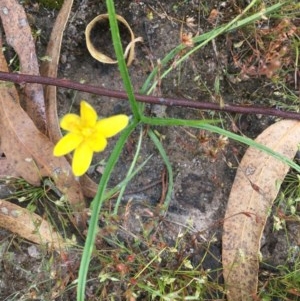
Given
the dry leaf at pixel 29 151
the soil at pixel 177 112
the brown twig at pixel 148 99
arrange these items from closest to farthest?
the brown twig at pixel 148 99
the dry leaf at pixel 29 151
the soil at pixel 177 112

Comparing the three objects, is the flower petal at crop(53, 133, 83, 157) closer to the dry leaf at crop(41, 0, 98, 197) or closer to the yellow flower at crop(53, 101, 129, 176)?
the yellow flower at crop(53, 101, 129, 176)

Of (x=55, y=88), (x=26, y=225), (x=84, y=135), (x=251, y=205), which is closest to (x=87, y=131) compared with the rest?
(x=84, y=135)

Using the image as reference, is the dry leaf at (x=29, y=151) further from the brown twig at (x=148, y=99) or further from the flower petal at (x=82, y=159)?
the flower petal at (x=82, y=159)

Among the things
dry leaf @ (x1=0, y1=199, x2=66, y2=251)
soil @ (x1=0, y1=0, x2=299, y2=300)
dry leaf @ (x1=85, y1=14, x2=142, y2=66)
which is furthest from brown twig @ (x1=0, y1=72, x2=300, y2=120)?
dry leaf @ (x1=0, y1=199, x2=66, y2=251)

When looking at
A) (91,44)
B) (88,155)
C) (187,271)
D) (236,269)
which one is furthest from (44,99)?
(236,269)

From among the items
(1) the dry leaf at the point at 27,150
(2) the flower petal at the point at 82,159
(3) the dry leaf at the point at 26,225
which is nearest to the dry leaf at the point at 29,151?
(1) the dry leaf at the point at 27,150

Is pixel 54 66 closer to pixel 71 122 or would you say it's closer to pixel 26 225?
pixel 71 122

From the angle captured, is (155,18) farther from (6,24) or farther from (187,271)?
(187,271)
